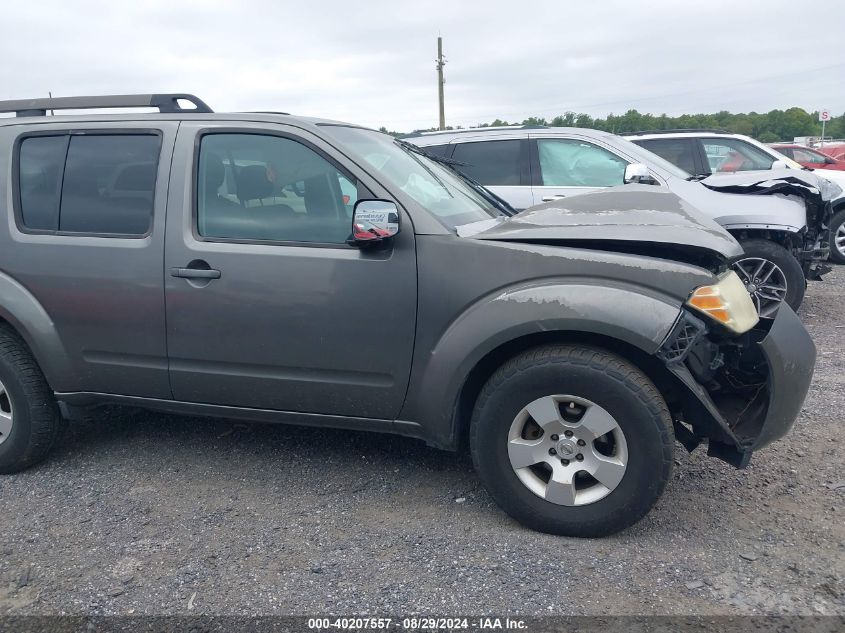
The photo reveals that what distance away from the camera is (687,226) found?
3.08 m

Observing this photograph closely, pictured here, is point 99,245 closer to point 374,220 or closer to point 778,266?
point 374,220

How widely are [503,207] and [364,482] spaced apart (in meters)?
1.75

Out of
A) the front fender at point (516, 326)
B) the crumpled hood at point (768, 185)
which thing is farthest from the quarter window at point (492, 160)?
the front fender at point (516, 326)

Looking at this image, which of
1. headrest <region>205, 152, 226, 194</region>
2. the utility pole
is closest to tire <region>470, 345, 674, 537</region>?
headrest <region>205, 152, 226, 194</region>

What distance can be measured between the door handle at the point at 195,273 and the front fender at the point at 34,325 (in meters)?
0.74

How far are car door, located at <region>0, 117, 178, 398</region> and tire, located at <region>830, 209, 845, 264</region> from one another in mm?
8612

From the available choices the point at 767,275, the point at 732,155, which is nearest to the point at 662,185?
the point at 767,275

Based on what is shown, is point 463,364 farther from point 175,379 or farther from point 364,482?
point 175,379

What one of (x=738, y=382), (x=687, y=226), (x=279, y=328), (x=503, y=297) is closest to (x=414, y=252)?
(x=503, y=297)

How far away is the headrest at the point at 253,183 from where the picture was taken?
3.33m

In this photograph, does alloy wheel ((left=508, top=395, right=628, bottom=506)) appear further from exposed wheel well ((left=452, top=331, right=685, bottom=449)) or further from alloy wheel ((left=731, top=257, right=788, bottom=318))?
alloy wheel ((left=731, top=257, right=788, bottom=318))

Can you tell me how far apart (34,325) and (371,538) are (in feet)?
6.42

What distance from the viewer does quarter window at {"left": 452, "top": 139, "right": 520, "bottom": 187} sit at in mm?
7172

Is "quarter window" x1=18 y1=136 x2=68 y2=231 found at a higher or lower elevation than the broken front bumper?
higher
